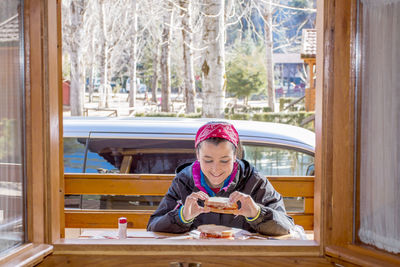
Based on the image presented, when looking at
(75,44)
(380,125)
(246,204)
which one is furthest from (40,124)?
(75,44)

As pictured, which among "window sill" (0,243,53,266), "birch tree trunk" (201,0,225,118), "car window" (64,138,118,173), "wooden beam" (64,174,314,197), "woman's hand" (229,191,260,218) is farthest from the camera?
"birch tree trunk" (201,0,225,118)

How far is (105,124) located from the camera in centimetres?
448

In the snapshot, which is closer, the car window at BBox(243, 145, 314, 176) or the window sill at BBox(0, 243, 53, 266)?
the window sill at BBox(0, 243, 53, 266)

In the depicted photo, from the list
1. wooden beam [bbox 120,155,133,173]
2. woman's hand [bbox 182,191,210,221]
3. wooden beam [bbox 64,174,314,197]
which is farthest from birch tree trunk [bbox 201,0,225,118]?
woman's hand [bbox 182,191,210,221]

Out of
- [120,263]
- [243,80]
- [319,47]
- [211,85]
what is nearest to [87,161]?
[120,263]

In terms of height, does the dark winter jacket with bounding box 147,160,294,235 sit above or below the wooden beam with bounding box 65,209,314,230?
above

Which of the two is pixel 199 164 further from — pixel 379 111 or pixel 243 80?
pixel 243 80

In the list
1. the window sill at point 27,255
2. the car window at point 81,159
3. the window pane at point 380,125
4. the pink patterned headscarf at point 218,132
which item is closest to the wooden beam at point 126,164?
the car window at point 81,159

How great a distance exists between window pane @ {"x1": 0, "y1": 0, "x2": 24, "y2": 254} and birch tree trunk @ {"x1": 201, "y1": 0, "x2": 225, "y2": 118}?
19.0ft

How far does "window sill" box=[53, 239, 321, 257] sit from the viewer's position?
2318mm

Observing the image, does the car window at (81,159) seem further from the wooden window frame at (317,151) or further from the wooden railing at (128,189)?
the wooden window frame at (317,151)

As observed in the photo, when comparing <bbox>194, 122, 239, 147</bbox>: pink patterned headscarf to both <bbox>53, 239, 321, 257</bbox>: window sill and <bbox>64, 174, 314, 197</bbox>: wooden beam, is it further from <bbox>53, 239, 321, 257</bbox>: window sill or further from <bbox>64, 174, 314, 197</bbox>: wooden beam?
<bbox>64, 174, 314, 197</bbox>: wooden beam

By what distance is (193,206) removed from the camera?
2.55 metres

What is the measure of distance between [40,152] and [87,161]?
7.20 feet
